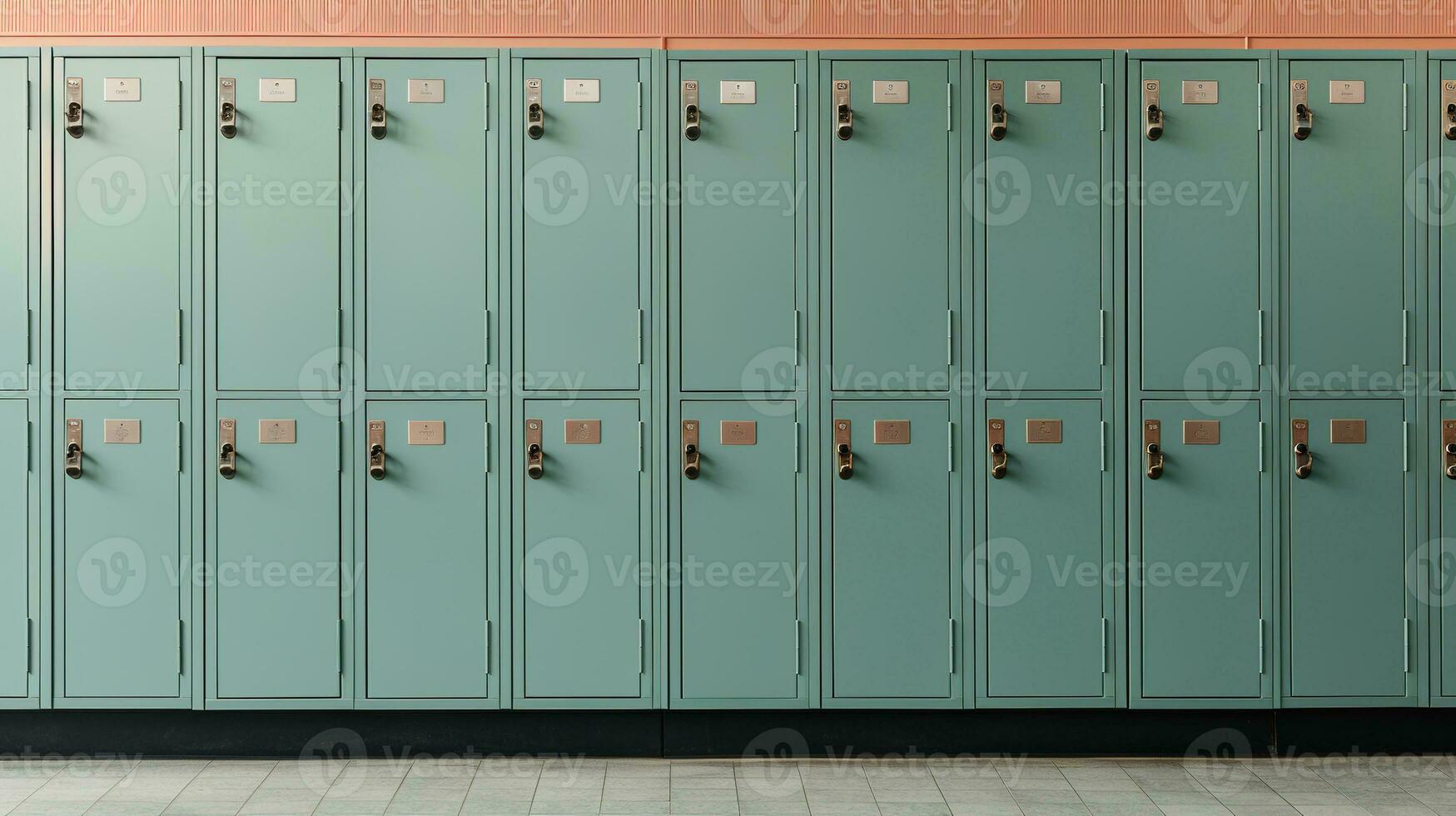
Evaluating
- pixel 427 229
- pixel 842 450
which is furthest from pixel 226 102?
pixel 842 450

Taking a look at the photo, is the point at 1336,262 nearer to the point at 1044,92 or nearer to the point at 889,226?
the point at 1044,92

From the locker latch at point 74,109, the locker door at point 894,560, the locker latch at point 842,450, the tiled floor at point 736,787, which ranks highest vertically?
the locker latch at point 74,109

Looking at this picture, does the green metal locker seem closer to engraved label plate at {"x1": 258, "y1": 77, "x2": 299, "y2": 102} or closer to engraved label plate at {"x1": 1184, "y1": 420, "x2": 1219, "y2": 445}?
engraved label plate at {"x1": 258, "y1": 77, "x2": 299, "y2": 102}

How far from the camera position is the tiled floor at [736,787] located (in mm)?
3141

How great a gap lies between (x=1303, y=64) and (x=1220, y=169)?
17.6 inches

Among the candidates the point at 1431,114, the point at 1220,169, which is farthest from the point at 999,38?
the point at 1431,114

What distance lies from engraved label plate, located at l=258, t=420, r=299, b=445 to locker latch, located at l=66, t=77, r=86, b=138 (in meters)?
1.10

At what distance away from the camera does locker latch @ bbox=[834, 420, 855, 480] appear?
3.48 m

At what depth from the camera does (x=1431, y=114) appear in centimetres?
351

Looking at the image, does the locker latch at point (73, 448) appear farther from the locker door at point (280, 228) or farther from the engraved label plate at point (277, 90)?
the engraved label plate at point (277, 90)

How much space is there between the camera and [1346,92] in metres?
3.50

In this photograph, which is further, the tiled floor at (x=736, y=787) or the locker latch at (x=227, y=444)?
the locker latch at (x=227, y=444)

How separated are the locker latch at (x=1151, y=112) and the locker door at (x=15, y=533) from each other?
3.76 meters

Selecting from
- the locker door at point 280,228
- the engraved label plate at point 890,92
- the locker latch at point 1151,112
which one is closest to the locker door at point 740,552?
the engraved label plate at point 890,92
